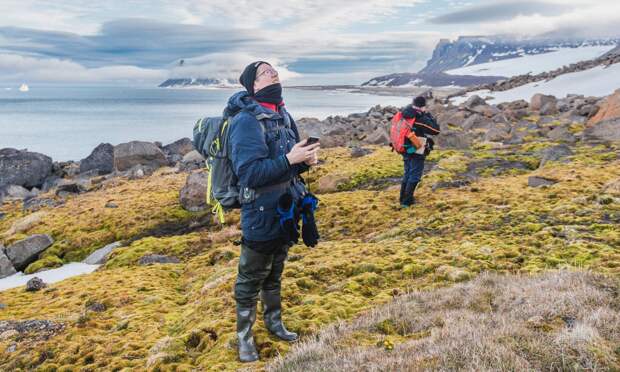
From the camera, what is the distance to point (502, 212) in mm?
12781

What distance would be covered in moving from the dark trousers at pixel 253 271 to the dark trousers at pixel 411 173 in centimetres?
896

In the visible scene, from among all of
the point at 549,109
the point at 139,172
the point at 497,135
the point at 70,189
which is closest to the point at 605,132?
the point at 497,135

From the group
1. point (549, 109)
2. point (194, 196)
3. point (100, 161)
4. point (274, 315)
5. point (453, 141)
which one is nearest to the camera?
point (274, 315)

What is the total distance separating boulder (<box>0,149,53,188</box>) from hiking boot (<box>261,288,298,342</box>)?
3431 centimetres

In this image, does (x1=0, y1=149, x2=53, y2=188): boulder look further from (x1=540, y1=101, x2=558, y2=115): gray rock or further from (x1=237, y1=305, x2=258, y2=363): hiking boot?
(x1=540, y1=101, x2=558, y2=115): gray rock

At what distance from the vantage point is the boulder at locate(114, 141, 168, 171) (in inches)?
1382

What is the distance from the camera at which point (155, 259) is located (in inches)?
535

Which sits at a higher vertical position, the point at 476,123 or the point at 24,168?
the point at 476,123

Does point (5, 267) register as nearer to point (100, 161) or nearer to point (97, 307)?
point (97, 307)

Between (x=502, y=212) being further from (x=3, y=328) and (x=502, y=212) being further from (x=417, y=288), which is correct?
(x=3, y=328)

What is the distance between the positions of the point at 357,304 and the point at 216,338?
99.2 inches

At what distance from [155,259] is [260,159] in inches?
377

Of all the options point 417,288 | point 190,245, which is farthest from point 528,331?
point 190,245

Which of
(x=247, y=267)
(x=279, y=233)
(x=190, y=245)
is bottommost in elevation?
(x=190, y=245)
